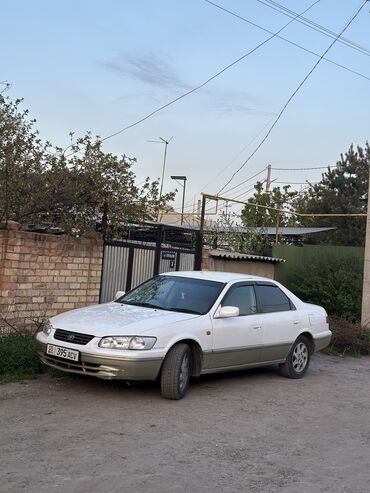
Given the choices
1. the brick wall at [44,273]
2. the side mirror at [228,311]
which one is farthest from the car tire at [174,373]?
the brick wall at [44,273]

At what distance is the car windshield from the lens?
775 cm

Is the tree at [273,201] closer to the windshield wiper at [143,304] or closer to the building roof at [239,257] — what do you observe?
the building roof at [239,257]

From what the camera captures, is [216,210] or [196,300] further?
[216,210]

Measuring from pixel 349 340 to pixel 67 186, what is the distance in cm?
629

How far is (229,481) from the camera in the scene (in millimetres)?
4574

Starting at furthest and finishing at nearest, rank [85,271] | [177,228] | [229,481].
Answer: [177,228] < [85,271] < [229,481]

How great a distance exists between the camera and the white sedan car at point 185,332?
6660 millimetres

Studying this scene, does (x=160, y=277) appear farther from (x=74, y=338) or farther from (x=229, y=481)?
(x=229, y=481)

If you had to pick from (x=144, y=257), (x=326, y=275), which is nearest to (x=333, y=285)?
(x=326, y=275)

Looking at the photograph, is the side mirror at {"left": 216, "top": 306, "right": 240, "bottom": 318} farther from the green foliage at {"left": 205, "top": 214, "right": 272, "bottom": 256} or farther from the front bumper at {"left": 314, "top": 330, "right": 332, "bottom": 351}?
→ the green foliage at {"left": 205, "top": 214, "right": 272, "bottom": 256}

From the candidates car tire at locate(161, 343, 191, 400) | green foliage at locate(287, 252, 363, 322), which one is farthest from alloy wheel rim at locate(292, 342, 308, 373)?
green foliage at locate(287, 252, 363, 322)

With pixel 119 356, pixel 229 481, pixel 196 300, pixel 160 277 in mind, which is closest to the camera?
pixel 229 481

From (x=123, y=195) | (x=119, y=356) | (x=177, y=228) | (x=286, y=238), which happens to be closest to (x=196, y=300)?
(x=119, y=356)

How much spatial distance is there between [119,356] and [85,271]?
4214 millimetres
